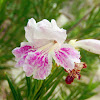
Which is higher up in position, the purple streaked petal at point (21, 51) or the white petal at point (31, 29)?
the white petal at point (31, 29)

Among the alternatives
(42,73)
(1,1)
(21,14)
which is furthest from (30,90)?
(21,14)

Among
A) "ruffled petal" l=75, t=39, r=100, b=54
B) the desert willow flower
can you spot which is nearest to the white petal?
the desert willow flower

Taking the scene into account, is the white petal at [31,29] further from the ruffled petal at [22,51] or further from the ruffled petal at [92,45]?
the ruffled petal at [92,45]

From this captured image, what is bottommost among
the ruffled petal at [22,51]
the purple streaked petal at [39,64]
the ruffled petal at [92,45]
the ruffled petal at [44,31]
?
the ruffled petal at [92,45]

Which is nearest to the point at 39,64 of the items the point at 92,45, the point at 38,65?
the point at 38,65

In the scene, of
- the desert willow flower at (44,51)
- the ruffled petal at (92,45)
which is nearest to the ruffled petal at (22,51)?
the desert willow flower at (44,51)

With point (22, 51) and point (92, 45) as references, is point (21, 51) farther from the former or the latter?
Result: point (92, 45)

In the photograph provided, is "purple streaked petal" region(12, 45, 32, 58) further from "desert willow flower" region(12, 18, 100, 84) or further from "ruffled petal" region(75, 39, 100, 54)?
"ruffled petal" region(75, 39, 100, 54)
